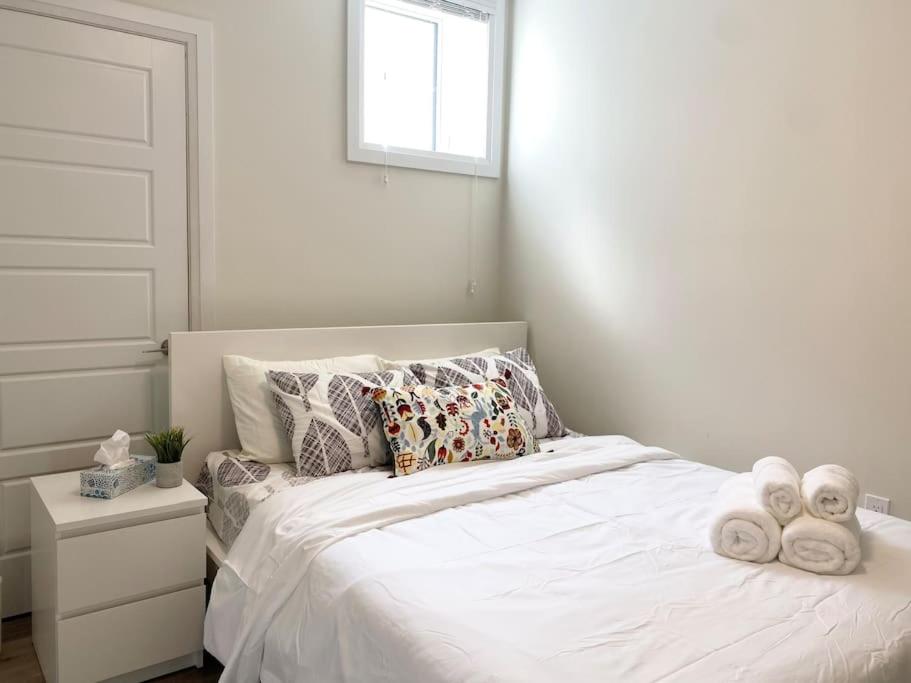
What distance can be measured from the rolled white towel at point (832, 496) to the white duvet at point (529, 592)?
14 centimetres

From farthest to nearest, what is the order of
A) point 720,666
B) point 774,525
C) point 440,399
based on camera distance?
point 440,399, point 774,525, point 720,666

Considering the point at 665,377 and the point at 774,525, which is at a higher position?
the point at 665,377

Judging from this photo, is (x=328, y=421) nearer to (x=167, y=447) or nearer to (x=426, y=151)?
(x=167, y=447)

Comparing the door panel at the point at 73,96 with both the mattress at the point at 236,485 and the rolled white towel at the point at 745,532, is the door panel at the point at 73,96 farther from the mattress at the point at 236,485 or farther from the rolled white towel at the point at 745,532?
the rolled white towel at the point at 745,532

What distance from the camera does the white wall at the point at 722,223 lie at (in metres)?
2.11

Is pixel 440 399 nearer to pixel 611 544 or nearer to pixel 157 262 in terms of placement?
pixel 611 544

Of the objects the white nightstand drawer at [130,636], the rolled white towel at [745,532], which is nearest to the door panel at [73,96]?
the white nightstand drawer at [130,636]

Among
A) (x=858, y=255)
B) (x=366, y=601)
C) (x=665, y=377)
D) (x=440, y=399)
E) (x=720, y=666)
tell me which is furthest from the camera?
(x=665, y=377)

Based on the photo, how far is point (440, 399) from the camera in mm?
2361

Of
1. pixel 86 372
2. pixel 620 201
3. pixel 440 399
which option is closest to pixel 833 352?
pixel 620 201

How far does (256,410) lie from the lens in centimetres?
238

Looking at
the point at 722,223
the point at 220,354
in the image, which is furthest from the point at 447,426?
the point at 722,223

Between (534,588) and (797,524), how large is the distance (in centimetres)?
66

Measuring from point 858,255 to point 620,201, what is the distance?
38.7 inches
